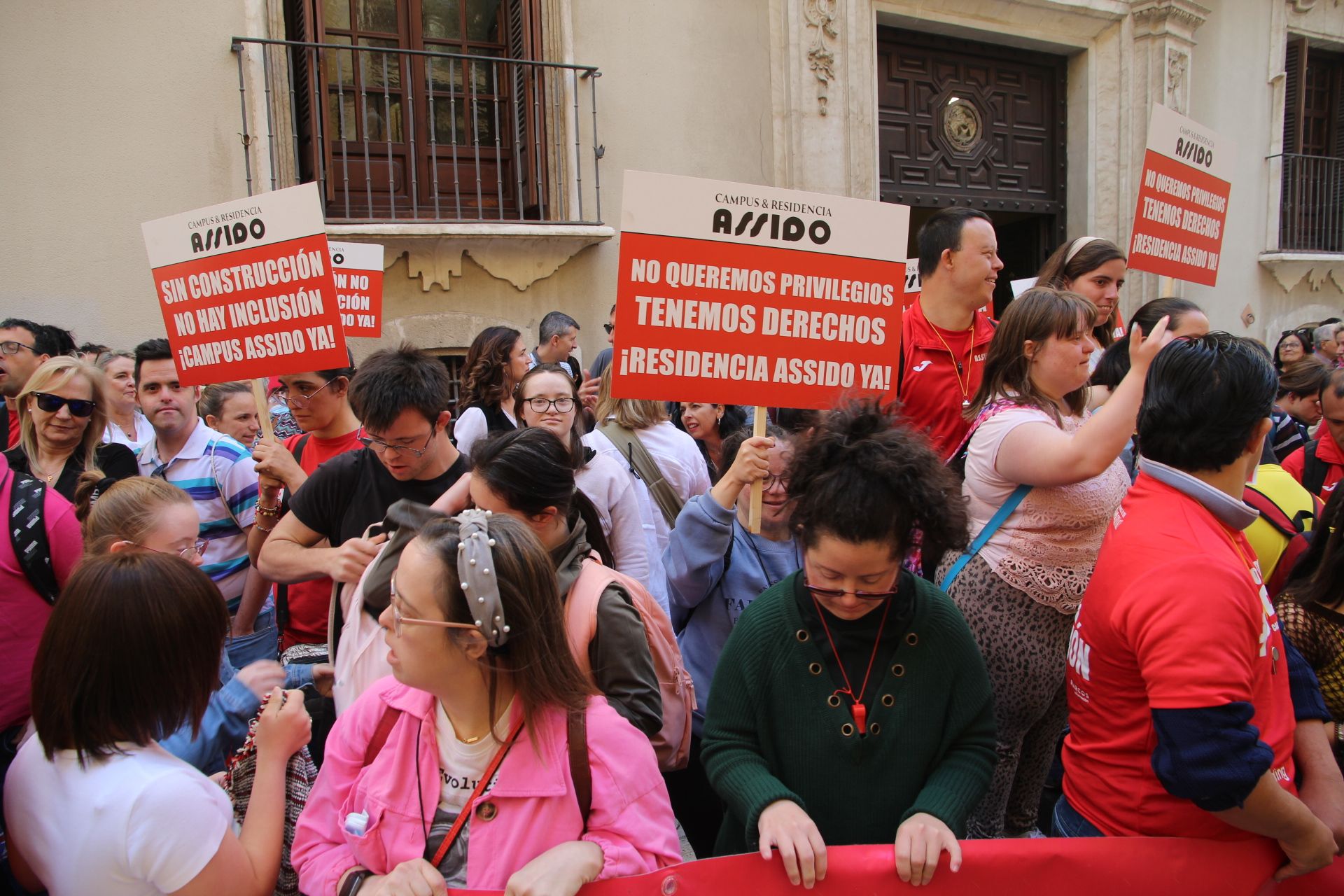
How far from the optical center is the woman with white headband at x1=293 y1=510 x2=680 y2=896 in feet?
5.46

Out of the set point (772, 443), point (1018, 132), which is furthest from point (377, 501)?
point (1018, 132)

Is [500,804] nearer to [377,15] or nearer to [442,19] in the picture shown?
[377,15]

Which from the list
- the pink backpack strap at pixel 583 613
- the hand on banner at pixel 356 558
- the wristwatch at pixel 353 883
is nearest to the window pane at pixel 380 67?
the hand on banner at pixel 356 558

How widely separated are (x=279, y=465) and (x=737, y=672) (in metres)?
2.00

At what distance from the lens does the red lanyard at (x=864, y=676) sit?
1.83 m

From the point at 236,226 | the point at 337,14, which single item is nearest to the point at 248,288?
the point at 236,226

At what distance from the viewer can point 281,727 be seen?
6.27ft

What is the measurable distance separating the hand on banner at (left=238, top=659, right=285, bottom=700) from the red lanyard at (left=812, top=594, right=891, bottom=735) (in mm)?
1200

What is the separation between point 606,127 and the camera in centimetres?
784

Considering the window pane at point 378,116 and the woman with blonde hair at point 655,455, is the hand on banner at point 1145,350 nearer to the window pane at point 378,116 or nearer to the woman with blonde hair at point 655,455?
the woman with blonde hair at point 655,455

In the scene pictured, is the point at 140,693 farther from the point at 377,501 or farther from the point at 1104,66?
the point at 1104,66

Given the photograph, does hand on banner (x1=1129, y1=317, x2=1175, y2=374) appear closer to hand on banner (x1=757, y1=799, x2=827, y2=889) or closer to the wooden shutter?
hand on banner (x1=757, y1=799, x2=827, y2=889)

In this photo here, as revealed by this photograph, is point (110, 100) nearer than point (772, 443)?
No

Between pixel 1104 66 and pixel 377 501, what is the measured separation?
10.1 metres
